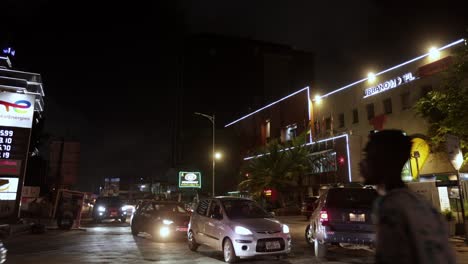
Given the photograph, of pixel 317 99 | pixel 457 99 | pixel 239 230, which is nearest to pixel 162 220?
pixel 239 230

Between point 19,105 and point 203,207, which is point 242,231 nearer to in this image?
point 203,207

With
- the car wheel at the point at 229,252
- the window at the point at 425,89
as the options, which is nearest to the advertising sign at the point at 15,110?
the car wheel at the point at 229,252

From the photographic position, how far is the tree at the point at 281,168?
38531mm

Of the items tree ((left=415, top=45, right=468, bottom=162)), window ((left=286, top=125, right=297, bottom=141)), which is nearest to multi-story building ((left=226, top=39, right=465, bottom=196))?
window ((left=286, top=125, right=297, bottom=141))

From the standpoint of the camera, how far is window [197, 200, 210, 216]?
12.2m

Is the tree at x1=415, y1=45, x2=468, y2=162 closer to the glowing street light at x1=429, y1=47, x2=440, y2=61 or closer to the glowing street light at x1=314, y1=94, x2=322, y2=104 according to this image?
the glowing street light at x1=429, y1=47, x2=440, y2=61

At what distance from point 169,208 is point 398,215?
15.7m

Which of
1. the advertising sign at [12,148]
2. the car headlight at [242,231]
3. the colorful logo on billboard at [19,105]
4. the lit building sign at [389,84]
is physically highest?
the lit building sign at [389,84]

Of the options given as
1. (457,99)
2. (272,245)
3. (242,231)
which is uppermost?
(457,99)

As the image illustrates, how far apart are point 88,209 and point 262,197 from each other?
17.2m

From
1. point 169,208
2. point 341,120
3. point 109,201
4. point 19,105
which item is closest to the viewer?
point 169,208

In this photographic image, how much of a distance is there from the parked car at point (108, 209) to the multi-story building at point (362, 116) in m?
17.2

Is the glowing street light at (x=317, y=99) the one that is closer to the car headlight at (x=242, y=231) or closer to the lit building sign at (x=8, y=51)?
the lit building sign at (x=8, y=51)

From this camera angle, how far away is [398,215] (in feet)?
7.20
